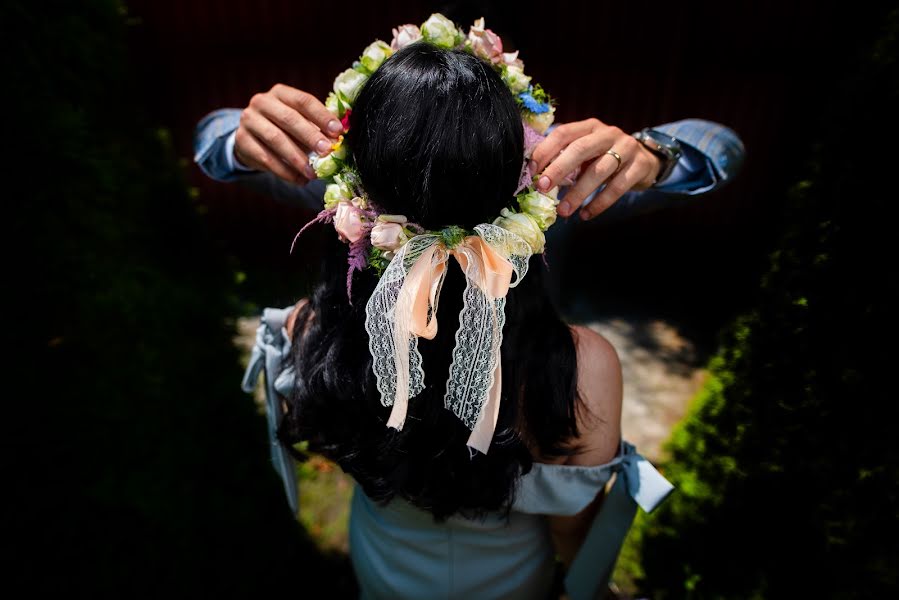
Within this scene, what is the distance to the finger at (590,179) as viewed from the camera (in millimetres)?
1376

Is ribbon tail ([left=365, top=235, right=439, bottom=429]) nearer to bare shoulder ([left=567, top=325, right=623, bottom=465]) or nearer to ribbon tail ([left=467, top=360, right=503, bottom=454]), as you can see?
ribbon tail ([left=467, top=360, right=503, bottom=454])

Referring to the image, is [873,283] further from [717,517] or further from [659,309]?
[659,309]

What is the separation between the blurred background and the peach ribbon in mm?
1095

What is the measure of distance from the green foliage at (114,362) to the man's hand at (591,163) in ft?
5.25

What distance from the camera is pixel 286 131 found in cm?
147

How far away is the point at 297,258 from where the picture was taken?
5512 millimetres

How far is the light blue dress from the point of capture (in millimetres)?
1584

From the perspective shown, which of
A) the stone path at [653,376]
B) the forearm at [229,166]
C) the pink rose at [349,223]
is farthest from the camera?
the stone path at [653,376]

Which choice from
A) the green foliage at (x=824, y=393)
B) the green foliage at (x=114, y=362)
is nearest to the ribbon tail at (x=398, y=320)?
the green foliage at (x=824, y=393)

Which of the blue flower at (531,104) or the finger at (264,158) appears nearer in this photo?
the blue flower at (531,104)

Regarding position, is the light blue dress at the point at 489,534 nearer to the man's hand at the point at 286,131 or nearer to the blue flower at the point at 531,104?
the man's hand at the point at 286,131

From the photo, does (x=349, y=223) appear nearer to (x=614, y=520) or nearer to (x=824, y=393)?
(x=614, y=520)

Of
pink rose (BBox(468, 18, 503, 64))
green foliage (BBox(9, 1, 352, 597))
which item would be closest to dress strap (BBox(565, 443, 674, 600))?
pink rose (BBox(468, 18, 503, 64))

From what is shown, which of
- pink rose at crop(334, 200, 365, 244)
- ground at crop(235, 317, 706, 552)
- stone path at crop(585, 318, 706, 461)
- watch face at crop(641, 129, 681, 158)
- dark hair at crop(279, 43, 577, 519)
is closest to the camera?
dark hair at crop(279, 43, 577, 519)
